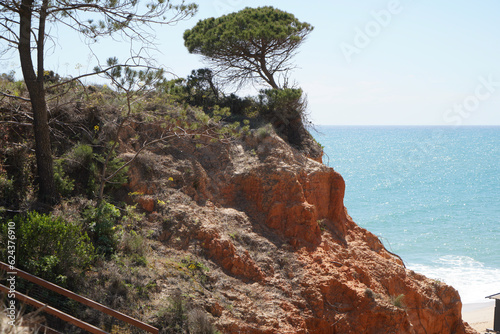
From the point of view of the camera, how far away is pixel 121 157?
11.7 metres

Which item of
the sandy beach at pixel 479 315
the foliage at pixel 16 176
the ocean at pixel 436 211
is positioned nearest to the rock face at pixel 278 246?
the ocean at pixel 436 211

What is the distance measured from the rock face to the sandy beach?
1078 centimetres

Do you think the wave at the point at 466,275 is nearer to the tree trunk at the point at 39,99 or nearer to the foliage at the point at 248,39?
the foliage at the point at 248,39

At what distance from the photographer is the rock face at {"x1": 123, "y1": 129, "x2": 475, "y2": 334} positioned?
1035 centimetres

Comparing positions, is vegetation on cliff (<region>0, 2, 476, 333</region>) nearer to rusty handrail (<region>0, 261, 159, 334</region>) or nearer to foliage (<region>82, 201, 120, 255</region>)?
foliage (<region>82, 201, 120, 255</region>)

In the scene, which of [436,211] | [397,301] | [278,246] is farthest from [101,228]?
[436,211]

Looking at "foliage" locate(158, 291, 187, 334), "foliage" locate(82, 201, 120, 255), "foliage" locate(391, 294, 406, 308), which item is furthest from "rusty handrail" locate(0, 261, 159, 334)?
"foliage" locate(391, 294, 406, 308)

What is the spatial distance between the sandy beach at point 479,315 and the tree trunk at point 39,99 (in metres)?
20.4

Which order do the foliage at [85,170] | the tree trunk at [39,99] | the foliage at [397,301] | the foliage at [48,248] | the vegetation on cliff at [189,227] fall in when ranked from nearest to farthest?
the foliage at [48,248] < the vegetation on cliff at [189,227] < the tree trunk at [39,99] < the foliage at [85,170] < the foliage at [397,301]

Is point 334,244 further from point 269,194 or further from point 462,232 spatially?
point 462,232

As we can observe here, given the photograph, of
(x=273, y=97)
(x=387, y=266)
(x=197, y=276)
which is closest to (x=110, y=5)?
(x=197, y=276)

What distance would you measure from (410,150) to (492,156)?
17542 millimetres

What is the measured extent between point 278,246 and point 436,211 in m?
42.9

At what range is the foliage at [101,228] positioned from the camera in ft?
31.1
